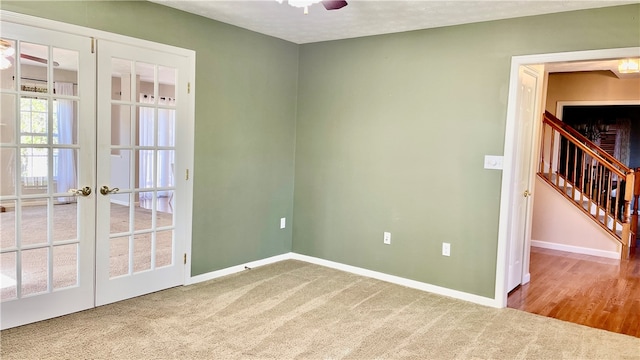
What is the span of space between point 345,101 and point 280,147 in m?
0.87

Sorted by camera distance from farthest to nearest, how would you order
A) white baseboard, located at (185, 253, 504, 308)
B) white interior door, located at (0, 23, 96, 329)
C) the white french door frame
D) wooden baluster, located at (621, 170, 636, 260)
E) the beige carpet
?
wooden baluster, located at (621, 170, 636, 260) → white baseboard, located at (185, 253, 504, 308) → the white french door frame → white interior door, located at (0, 23, 96, 329) → the beige carpet

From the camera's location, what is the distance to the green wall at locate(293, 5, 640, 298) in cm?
384

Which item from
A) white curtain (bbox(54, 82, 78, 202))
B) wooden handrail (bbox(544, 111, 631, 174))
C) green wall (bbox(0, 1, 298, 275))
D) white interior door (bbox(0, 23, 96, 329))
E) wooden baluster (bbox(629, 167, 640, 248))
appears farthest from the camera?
wooden handrail (bbox(544, 111, 631, 174))

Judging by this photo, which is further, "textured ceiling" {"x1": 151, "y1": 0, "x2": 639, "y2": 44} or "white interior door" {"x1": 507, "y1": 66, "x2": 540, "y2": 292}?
"white interior door" {"x1": 507, "y1": 66, "x2": 540, "y2": 292}

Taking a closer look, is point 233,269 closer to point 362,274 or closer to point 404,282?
point 362,274

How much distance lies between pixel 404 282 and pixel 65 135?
3.18 meters

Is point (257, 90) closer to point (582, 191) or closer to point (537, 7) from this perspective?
point (537, 7)

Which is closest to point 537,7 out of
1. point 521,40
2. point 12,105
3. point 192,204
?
point 521,40

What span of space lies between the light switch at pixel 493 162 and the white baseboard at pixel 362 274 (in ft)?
3.75

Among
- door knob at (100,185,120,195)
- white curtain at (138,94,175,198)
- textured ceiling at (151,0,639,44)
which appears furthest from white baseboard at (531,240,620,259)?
door knob at (100,185,120,195)

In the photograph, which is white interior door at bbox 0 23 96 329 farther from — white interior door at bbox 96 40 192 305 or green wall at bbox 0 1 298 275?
green wall at bbox 0 1 298 275

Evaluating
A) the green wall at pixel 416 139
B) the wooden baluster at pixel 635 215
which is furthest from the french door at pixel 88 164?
the wooden baluster at pixel 635 215

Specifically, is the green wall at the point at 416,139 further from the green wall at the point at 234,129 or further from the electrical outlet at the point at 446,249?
the green wall at the point at 234,129

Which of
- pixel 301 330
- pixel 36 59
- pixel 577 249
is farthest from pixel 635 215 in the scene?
pixel 36 59
